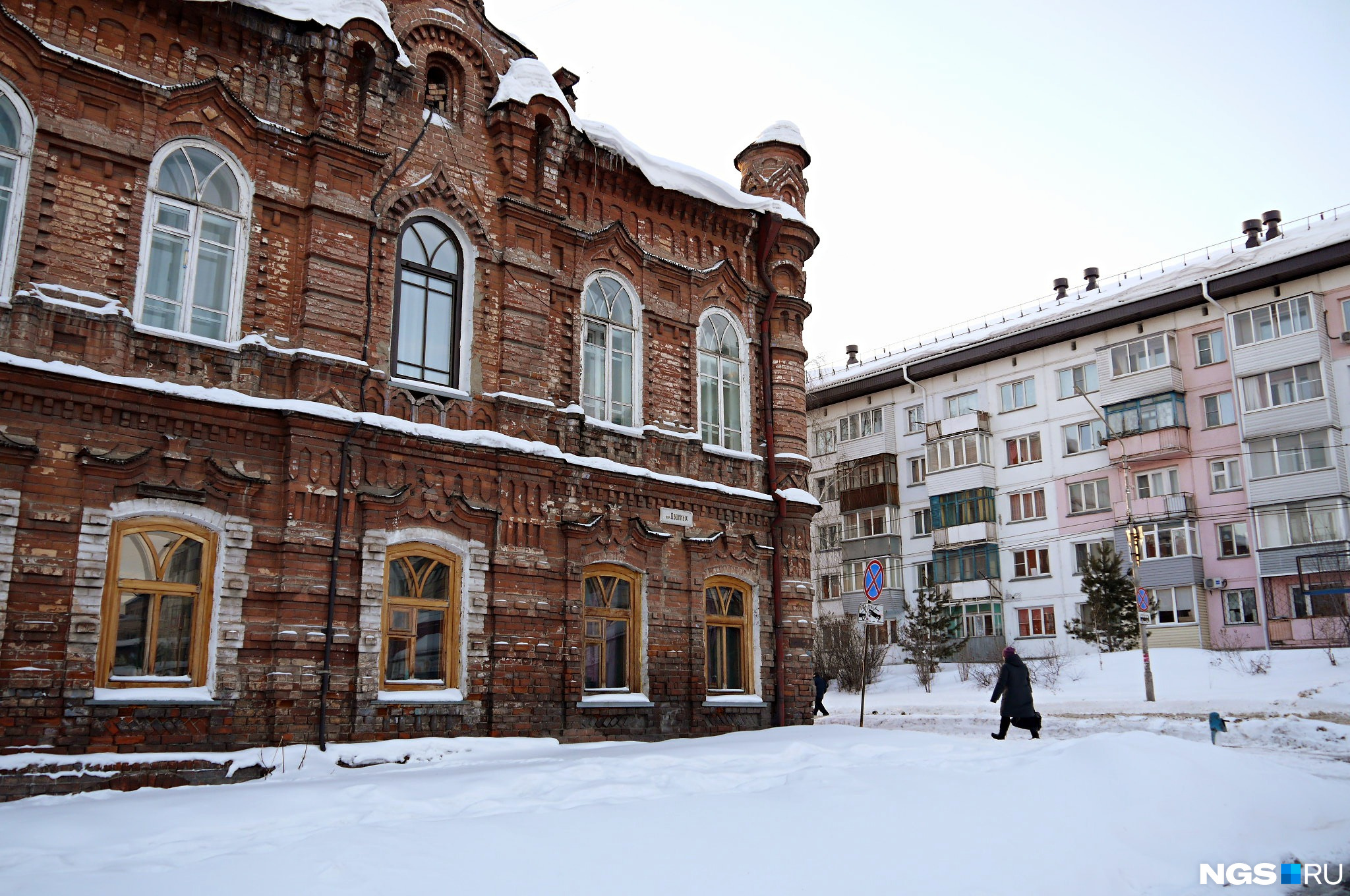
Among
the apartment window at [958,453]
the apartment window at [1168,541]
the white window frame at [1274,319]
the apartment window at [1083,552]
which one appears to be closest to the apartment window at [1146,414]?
the white window frame at [1274,319]

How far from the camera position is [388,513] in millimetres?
11172

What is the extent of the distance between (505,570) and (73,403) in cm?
480

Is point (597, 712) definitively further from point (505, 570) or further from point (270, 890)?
point (270, 890)

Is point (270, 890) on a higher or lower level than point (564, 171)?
lower

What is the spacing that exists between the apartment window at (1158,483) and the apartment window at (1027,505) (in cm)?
356

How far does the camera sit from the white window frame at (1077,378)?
36.1m

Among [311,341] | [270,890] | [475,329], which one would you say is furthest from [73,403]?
[270,890]

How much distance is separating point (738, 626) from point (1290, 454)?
24.1 metres

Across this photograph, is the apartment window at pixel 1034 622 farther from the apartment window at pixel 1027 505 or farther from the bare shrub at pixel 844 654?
the bare shrub at pixel 844 654

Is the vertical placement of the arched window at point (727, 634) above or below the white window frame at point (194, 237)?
below

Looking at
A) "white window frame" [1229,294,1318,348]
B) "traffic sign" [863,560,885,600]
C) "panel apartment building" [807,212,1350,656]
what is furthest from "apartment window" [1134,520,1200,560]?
"traffic sign" [863,560,885,600]

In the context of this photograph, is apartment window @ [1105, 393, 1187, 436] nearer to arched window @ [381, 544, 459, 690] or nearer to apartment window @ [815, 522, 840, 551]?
apartment window @ [815, 522, 840, 551]

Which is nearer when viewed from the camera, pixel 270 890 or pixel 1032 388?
pixel 270 890

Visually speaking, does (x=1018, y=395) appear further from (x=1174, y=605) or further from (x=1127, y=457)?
(x=1174, y=605)
